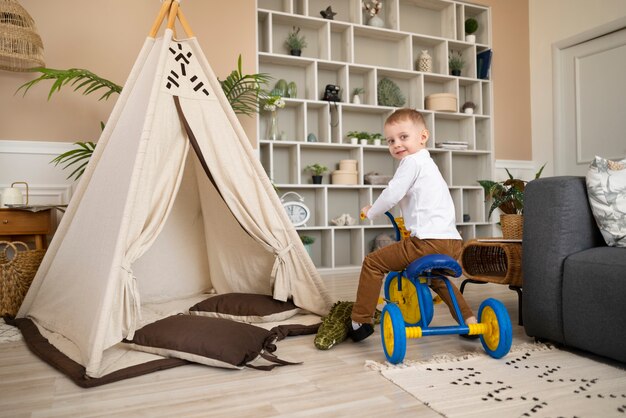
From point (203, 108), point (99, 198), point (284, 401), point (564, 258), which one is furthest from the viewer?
point (203, 108)

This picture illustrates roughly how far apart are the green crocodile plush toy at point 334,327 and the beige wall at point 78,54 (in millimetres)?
2498

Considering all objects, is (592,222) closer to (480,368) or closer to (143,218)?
(480,368)

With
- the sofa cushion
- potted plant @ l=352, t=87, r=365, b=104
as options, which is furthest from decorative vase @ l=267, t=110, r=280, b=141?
the sofa cushion

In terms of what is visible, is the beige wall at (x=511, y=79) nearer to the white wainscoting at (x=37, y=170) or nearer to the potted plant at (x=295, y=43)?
the potted plant at (x=295, y=43)

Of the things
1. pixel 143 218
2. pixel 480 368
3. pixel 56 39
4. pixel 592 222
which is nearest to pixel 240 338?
pixel 143 218

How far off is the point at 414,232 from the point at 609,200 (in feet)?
2.42

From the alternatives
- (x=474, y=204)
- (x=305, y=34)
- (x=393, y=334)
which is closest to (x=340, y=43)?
(x=305, y=34)

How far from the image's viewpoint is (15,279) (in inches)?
104

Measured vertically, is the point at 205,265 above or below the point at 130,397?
above

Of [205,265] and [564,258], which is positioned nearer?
[564,258]

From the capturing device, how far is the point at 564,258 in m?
1.87

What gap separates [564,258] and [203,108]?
5.37ft

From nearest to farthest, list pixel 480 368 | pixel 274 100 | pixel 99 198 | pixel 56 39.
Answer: pixel 480 368 < pixel 99 198 < pixel 56 39 < pixel 274 100

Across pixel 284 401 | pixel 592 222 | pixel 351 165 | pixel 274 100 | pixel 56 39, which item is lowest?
pixel 284 401
